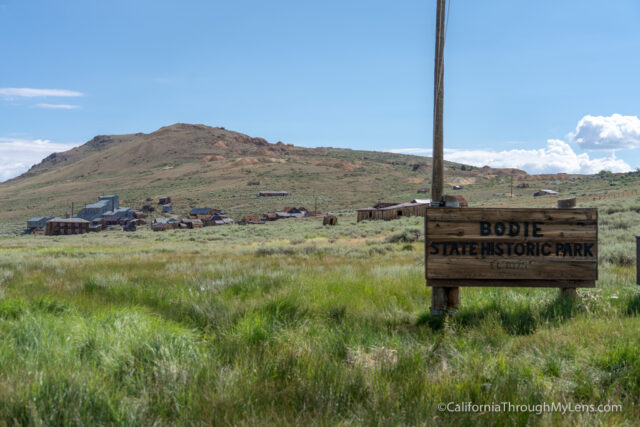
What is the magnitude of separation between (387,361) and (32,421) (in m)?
2.48

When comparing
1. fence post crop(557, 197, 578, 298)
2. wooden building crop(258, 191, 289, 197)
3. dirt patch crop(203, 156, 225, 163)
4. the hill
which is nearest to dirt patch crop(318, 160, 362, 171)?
the hill

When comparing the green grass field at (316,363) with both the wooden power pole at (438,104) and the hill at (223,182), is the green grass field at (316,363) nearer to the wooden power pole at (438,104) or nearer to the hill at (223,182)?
the wooden power pole at (438,104)

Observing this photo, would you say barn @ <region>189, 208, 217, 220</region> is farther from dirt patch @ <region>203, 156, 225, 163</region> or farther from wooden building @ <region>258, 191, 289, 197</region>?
dirt patch @ <region>203, 156, 225, 163</region>

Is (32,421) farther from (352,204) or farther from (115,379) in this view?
(352,204)

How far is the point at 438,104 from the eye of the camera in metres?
5.93

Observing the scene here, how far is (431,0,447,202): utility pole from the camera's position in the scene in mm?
5910

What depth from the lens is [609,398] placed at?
2781 millimetres

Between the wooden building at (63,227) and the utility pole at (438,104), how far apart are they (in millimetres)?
75259

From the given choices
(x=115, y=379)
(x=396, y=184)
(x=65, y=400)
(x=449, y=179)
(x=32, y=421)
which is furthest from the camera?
(x=449, y=179)

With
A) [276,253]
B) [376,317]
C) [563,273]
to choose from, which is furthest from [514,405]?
[276,253]

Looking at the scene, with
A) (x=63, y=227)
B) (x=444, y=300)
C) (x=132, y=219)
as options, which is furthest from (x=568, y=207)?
(x=132, y=219)

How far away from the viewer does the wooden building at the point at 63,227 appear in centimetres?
6681

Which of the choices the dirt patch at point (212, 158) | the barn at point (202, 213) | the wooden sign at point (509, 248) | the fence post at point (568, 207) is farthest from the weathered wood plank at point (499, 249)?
the dirt patch at point (212, 158)

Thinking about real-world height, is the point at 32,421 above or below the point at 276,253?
above
